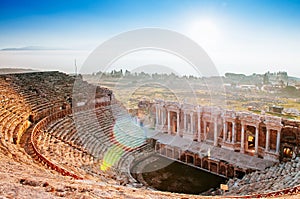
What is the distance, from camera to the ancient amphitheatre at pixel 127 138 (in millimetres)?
13312

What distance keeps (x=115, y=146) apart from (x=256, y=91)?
184 feet

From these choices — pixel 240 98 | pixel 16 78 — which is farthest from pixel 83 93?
pixel 240 98

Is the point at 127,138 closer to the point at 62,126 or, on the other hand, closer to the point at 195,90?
the point at 62,126

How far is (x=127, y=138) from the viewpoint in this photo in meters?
21.0

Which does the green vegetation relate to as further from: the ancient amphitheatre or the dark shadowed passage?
the dark shadowed passage

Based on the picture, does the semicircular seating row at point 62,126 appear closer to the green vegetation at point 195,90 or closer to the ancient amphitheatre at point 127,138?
the ancient amphitheatre at point 127,138

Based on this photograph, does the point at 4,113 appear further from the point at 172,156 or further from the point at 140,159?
the point at 172,156

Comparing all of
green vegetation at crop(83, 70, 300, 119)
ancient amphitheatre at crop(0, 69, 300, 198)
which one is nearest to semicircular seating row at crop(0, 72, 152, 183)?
ancient amphitheatre at crop(0, 69, 300, 198)

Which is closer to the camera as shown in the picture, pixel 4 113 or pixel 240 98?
pixel 4 113

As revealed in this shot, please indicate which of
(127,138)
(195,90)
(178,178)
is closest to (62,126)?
(127,138)

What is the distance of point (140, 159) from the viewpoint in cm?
2022

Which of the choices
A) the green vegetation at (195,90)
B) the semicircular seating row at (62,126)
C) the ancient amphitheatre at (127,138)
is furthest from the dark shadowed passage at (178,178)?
the green vegetation at (195,90)

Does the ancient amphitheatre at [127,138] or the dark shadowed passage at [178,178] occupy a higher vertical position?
the ancient amphitheatre at [127,138]

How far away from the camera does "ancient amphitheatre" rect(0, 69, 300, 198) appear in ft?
43.7
